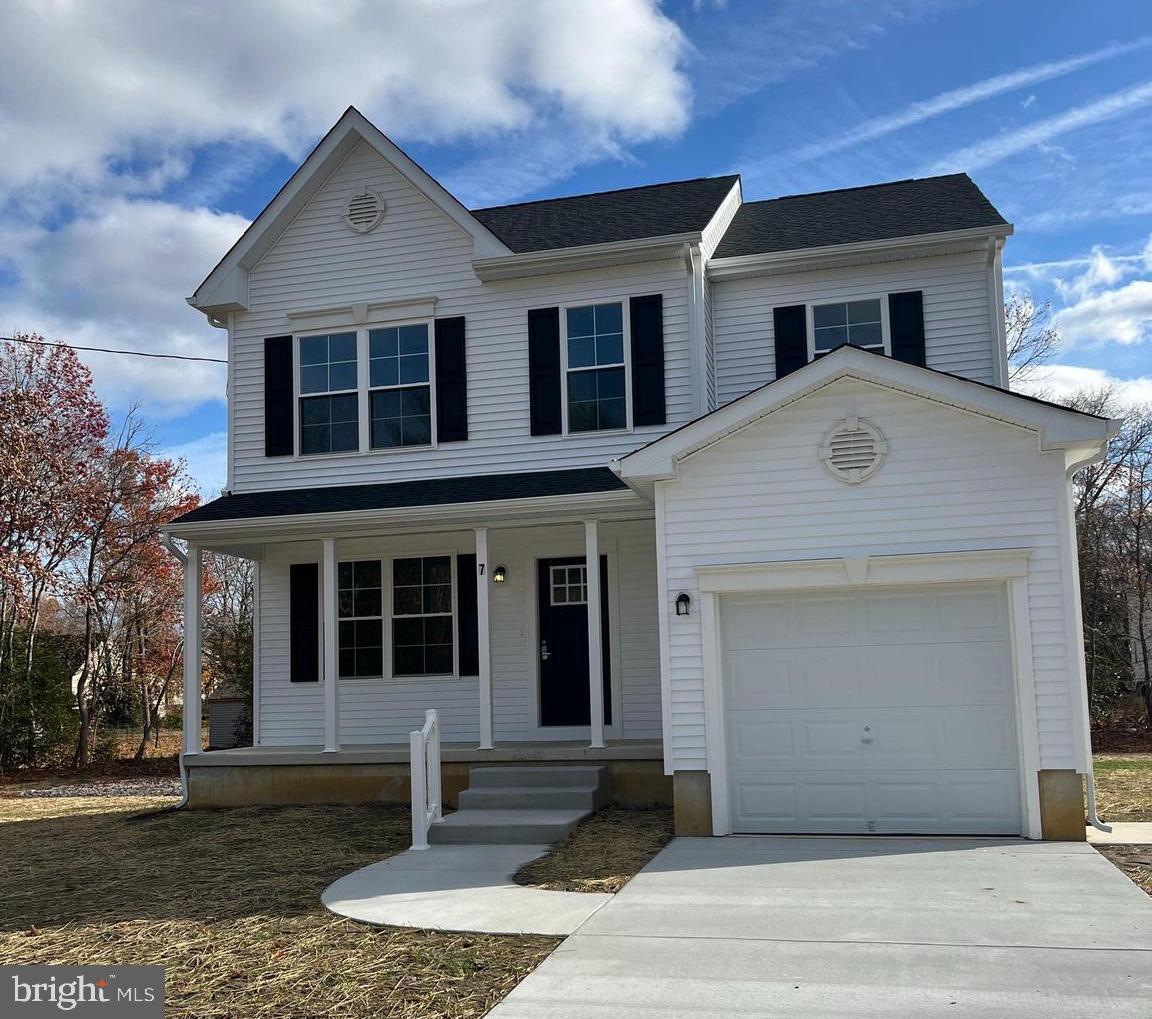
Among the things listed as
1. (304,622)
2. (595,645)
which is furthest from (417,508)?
(304,622)

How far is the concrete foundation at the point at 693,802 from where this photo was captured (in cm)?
966

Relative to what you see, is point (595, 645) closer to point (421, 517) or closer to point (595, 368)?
point (421, 517)

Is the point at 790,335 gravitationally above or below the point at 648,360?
above

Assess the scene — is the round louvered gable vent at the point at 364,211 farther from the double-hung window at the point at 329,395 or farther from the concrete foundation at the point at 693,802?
the concrete foundation at the point at 693,802

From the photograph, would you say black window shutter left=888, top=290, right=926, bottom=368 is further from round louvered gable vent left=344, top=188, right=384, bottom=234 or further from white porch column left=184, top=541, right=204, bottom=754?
white porch column left=184, top=541, right=204, bottom=754

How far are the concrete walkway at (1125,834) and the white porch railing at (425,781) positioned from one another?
17.9ft

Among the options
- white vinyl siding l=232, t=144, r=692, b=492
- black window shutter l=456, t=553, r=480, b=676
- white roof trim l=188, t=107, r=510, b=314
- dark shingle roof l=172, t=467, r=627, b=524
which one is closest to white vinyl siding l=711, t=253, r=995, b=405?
white vinyl siding l=232, t=144, r=692, b=492

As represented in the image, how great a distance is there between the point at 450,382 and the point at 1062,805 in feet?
26.7

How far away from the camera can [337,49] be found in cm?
1212

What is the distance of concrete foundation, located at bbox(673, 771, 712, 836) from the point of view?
9.66m

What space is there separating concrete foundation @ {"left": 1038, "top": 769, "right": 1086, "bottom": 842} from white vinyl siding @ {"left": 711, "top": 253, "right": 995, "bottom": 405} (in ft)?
16.5

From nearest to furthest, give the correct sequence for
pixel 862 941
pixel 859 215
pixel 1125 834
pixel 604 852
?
pixel 862 941 → pixel 604 852 → pixel 1125 834 → pixel 859 215

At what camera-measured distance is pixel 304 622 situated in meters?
14.1

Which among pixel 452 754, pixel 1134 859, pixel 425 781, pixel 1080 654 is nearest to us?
pixel 1134 859
